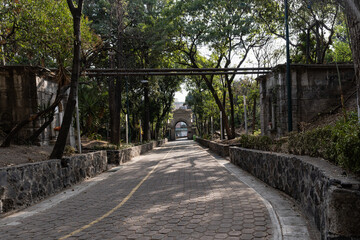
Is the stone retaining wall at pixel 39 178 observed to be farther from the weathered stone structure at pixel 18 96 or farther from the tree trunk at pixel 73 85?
the weathered stone structure at pixel 18 96

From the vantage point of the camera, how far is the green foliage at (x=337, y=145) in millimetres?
4266

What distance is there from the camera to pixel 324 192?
172 inches

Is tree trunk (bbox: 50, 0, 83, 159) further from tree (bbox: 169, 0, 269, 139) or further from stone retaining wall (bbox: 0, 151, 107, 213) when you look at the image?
tree (bbox: 169, 0, 269, 139)

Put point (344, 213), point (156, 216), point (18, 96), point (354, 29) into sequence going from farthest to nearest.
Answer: point (18, 96) < point (156, 216) < point (354, 29) < point (344, 213)

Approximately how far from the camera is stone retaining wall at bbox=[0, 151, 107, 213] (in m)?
6.79

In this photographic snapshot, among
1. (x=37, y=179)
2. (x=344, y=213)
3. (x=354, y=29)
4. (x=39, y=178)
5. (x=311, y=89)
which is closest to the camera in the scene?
(x=344, y=213)

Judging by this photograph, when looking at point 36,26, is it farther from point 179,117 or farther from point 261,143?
point 179,117

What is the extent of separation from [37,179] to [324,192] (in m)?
7.16

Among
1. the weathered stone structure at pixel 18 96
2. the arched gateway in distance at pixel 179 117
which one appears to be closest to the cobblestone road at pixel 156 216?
the weathered stone structure at pixel 18 96

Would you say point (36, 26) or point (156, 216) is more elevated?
point (36, 26)

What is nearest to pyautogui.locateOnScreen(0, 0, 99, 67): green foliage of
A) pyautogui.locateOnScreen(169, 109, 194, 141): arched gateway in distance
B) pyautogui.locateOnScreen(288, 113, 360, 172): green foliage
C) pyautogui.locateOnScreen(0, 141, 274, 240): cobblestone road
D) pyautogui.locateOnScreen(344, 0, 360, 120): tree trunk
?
pyautogui.locateOnScreen(0, 141, 274, 240): cobblestone road

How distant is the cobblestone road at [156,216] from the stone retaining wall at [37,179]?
2.59 feet

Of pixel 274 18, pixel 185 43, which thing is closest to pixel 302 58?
pixel 274 18

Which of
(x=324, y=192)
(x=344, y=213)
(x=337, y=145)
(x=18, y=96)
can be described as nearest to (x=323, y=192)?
(x=324, y=192)
